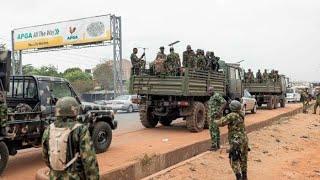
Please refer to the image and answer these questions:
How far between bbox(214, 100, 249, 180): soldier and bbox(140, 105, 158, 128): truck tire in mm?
6973

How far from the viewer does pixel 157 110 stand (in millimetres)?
14703

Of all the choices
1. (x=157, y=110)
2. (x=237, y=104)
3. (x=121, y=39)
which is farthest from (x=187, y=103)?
(x=121, y=39)

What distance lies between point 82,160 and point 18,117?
178 inches

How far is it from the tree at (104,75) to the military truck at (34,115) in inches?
2165

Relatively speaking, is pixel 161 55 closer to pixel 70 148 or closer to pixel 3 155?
pixel 3 155

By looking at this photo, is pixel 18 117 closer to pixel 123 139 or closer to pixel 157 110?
pixel 123 139

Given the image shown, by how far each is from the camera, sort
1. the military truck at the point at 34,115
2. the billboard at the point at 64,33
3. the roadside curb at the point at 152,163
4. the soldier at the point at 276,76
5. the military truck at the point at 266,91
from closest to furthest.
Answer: the roadside curb at the point at 152,163, the military truck at the point at 34,115, the military truck at the point at 266,91, the soldier at the point at 276,76, the billboard at the point at 64,33

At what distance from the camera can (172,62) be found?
14094 millimetres

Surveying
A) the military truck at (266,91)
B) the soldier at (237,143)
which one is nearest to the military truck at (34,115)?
the soldier at (237,143)

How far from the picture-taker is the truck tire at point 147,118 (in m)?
15.2

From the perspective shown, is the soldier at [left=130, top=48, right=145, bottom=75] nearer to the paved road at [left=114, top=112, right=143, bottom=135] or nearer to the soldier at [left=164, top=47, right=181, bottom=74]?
the soldier at [left=164, top=47, right=181, bottom=74]

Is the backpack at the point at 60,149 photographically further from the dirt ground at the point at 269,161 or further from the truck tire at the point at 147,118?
the truck tire at the point at 147,118

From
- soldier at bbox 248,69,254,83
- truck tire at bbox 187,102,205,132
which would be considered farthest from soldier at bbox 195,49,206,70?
soldier at bbox 248,69,254,83

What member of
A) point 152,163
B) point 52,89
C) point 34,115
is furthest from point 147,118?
point 34,115
